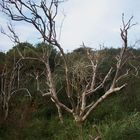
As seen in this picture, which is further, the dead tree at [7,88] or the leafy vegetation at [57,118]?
the dead tree at [7,88]

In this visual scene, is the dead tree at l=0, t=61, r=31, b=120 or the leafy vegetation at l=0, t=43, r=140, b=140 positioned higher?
the dead tree at l=0, t=61, r=31, b=120

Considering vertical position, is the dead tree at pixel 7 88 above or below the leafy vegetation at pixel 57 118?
above

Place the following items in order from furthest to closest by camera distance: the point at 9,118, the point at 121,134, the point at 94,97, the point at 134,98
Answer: the point at 94,97, the point at 134,98, the point at 9,118, the point at 121,134

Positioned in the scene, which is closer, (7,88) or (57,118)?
(57,118)

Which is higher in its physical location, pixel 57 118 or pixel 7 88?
pixel 7 88

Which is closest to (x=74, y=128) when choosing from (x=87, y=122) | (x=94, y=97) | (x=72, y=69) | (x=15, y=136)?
(x=87, y=122)

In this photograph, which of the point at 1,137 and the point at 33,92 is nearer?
the point at 1,137

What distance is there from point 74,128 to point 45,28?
4.22m

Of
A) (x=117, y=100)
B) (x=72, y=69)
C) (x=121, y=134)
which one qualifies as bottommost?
(x=121, y=134)

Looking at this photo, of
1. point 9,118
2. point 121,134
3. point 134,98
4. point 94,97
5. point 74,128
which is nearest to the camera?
point 121,134

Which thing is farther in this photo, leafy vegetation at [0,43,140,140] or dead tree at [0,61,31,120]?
dead tree at [0,61,31,120]

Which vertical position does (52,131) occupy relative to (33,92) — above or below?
below

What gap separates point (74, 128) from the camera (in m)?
18.6

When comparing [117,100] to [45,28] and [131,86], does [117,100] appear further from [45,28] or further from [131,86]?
[45,28]
